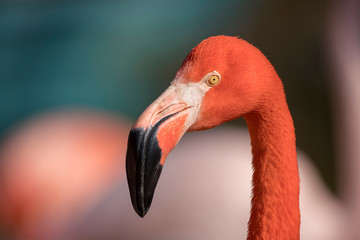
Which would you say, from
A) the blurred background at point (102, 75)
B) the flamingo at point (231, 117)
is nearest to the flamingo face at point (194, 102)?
the flamingo at point (231, 117)

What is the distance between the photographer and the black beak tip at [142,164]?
2.62 ft

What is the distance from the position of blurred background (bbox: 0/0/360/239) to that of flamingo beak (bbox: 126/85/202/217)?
Answer: 1688 millimetres

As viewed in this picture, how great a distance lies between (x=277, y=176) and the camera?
0.90 metres

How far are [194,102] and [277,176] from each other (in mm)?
263

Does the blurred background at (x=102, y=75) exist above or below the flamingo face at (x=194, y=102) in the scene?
above

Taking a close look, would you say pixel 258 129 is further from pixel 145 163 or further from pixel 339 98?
pixel 339 98

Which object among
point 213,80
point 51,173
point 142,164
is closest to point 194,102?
point 213,80

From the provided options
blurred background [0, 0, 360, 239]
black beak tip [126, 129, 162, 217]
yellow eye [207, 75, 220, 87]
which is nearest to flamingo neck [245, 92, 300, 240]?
yellow eye [207, 75, 220, 87]

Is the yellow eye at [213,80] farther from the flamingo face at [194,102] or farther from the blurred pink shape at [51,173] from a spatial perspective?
the blurred pink shape at [51,173]

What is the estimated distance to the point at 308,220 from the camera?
81.0 inches

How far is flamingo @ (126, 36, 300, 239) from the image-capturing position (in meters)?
0.81

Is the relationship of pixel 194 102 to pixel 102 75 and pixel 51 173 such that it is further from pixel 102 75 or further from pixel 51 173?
pixel 102 75

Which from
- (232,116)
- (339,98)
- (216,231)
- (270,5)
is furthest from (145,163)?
(270,5)

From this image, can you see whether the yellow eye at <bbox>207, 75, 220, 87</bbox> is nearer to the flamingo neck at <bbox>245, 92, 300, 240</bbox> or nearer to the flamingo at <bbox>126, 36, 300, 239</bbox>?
the flamingo at <bbox>126, 36, 300, 239</bbox>
